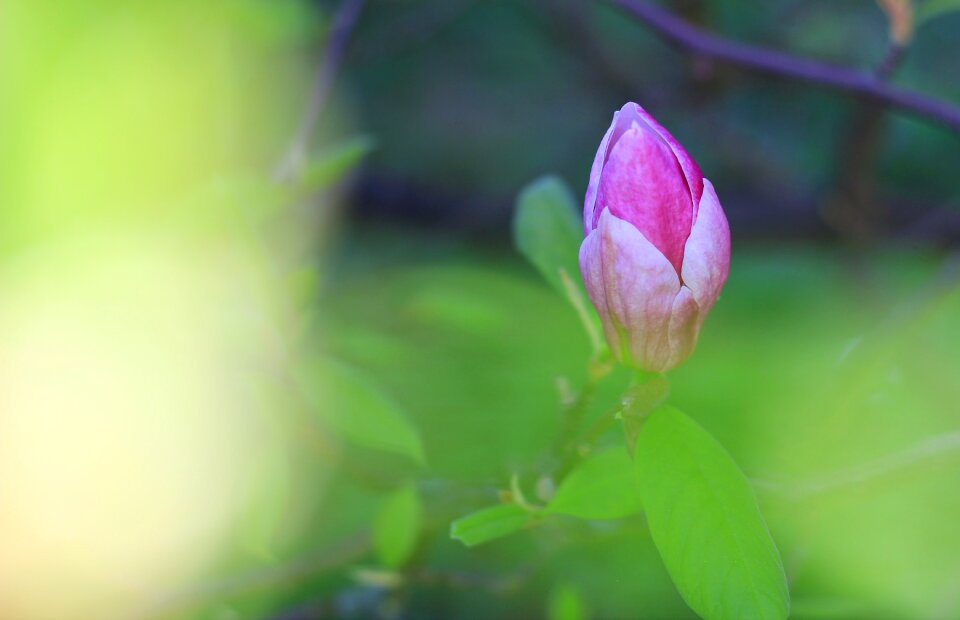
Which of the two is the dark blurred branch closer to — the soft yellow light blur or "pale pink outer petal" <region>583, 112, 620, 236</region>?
the soft yellow light blur

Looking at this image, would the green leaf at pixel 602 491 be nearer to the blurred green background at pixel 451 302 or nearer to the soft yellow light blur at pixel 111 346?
the blurred green background at pixel 451 302

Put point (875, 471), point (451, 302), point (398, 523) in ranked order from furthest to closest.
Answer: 1. point (451, 302)
2. point (398, 523)
3. point (875, 471)

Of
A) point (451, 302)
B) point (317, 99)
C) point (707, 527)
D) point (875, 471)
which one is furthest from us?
point (451, 302)

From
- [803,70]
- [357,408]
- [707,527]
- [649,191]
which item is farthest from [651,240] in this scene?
[803,70]

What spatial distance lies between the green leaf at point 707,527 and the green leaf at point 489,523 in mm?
97

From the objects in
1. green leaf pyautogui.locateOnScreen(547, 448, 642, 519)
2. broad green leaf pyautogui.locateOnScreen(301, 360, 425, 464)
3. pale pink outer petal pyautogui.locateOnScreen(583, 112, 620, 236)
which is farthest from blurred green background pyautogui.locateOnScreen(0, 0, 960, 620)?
pale pink outer petal pyautogui.locateOnScreen(583, 112, 620, 236)

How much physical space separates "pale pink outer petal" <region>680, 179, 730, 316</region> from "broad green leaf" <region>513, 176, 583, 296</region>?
0.14 meters

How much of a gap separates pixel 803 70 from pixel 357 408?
1.87 feet

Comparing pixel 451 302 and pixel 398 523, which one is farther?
pixel 451 302

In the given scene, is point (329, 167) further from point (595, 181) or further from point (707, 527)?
point (707, 527)

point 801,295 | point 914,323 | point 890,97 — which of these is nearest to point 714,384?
point 914,323

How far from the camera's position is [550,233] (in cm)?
68

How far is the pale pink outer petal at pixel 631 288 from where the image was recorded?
491 mm

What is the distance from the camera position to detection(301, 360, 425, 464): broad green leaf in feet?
2.19
